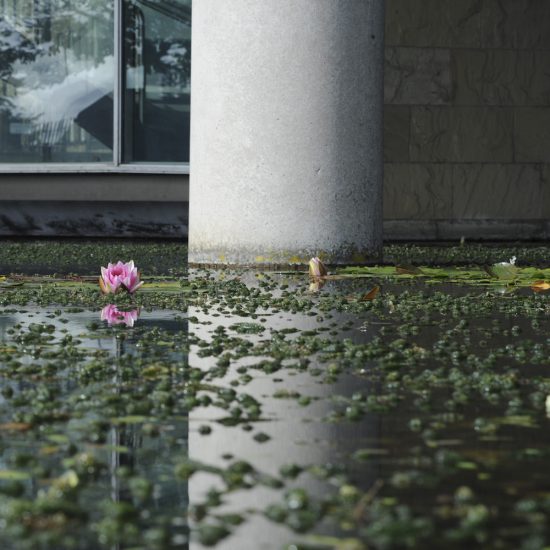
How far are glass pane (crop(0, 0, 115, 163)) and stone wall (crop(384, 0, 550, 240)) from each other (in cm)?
284

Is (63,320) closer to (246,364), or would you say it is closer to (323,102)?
(246,364)

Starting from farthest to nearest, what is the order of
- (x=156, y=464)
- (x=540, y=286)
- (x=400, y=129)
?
1. (x=400, y=129)
2. (x=540, y=286)
3. (x=156, y=464)

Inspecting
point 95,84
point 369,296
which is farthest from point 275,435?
point 95,84

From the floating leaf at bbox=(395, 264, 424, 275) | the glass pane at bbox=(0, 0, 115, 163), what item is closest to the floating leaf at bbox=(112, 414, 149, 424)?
the floating leaf at bbox=(395, 264, 424, 275)

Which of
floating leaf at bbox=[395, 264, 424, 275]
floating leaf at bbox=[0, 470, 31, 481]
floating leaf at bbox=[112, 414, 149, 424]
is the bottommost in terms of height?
floating leaf at bbox=[395, 264, 424, 275]

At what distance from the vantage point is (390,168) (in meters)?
12.2

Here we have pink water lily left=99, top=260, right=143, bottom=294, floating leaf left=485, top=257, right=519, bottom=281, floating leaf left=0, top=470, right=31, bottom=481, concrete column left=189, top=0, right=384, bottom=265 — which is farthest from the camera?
concrete column left=189, top=0, right=384, bottom=265

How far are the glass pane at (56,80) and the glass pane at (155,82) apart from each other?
0.71 feet

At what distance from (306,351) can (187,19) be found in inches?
343

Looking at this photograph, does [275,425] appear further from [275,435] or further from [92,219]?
[92,219]

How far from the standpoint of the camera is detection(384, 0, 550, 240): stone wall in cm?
1220

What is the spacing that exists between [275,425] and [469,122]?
32.4ft

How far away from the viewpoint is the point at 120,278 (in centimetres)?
605

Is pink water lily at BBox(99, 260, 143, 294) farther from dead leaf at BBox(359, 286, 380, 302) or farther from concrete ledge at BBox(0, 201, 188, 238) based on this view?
concrete ledge at BBox(0, 201, 188, 238)
